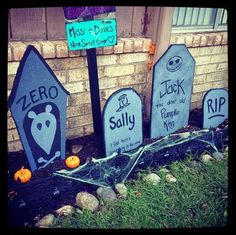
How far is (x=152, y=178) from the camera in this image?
7.11ft

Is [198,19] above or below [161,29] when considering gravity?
above

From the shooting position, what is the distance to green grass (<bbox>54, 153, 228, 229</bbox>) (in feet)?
6.01

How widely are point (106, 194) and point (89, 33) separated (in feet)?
3.71

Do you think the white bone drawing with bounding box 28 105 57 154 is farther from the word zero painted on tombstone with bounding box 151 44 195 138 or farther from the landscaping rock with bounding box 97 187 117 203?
the word zero painted on tombstone with bounding box 151 44 195 138

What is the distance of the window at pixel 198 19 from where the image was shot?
101 inches

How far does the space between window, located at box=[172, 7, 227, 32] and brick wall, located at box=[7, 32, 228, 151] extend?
10cm

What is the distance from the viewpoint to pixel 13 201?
180cm

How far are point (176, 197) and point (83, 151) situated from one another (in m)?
0.82

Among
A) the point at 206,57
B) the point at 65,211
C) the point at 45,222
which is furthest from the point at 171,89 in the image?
the point at 45,222

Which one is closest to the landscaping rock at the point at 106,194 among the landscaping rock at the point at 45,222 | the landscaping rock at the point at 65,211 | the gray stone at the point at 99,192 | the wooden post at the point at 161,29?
the gray stone at the point at 99,192

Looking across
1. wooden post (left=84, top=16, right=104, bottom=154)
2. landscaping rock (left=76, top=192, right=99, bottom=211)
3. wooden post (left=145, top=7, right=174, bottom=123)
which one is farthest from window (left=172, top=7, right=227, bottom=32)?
landscaping rock (left=76, top=192, right=99, bottom=211)

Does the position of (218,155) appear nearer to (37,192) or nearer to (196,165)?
(196,165)
